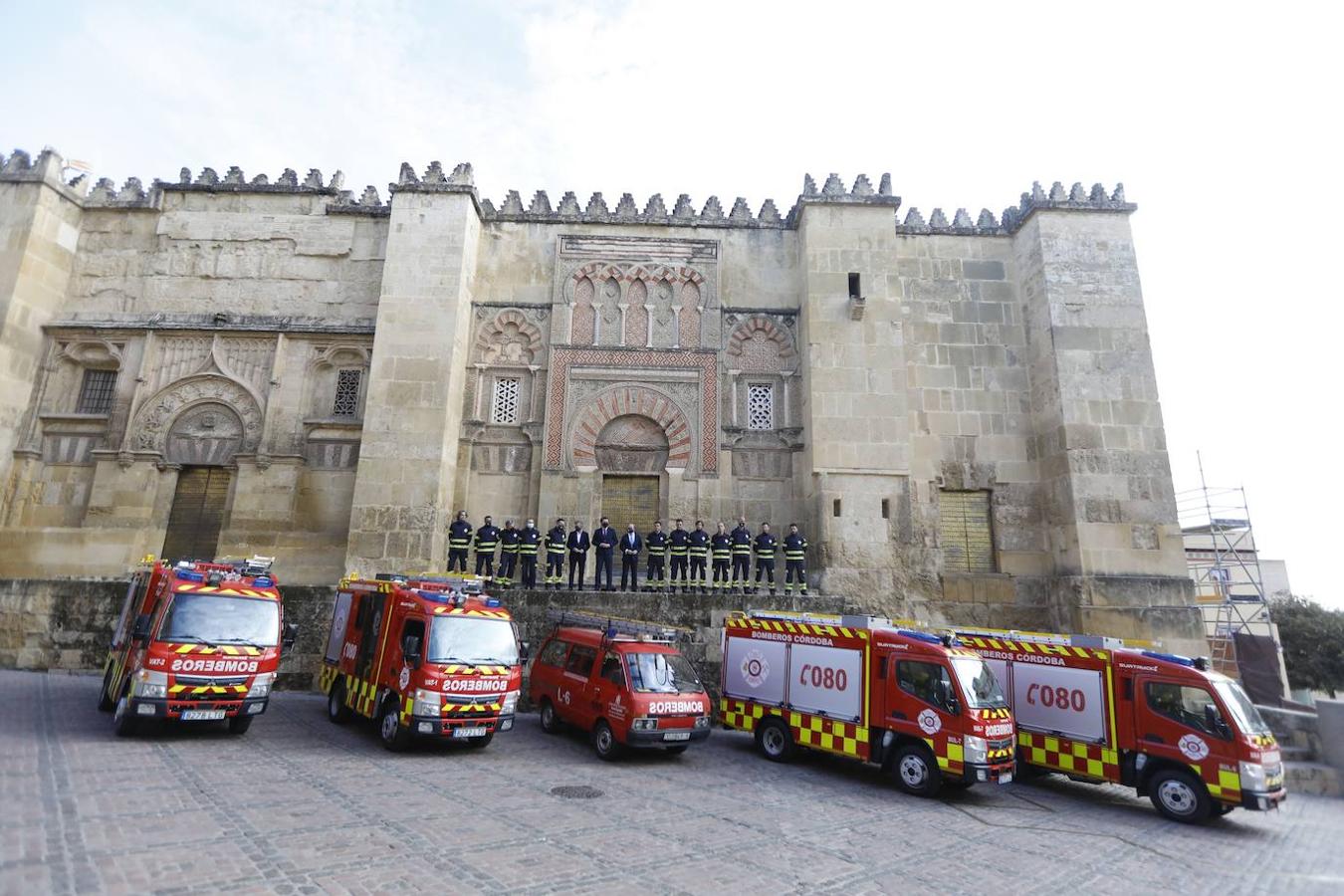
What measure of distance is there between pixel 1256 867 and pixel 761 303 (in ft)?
42.5

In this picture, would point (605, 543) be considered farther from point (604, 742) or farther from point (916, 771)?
point (916, 771)

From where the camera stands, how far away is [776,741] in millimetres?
9453

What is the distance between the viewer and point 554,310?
52.6 ft

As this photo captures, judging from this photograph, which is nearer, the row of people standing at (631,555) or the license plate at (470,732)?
the license plate at (470,732)

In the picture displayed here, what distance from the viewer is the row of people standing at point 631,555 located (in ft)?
42.1

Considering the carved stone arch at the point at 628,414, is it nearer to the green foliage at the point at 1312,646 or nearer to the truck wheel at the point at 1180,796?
the truck wheel at the point at 1180,796

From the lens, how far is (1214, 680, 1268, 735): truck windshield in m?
7.75

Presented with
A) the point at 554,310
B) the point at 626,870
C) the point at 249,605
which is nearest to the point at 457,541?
the point at 249,605

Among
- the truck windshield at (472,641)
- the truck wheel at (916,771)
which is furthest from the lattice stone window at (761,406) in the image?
the truck wheel at (916,771)

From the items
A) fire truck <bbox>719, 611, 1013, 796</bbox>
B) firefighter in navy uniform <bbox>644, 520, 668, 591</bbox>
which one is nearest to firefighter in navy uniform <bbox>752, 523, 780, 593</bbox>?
firefighter in navy uniform <bbox>644, 520, 668, 591</bbox>

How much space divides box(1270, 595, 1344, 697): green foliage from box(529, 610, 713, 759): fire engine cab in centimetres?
2986

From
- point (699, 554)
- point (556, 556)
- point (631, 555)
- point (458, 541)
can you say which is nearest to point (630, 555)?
point (631, 555)

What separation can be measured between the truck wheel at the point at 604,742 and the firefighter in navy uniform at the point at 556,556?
4.29 meters

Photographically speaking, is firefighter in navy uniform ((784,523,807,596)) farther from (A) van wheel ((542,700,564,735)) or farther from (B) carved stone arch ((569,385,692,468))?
(A) van wheel ((542,700,564,735))
